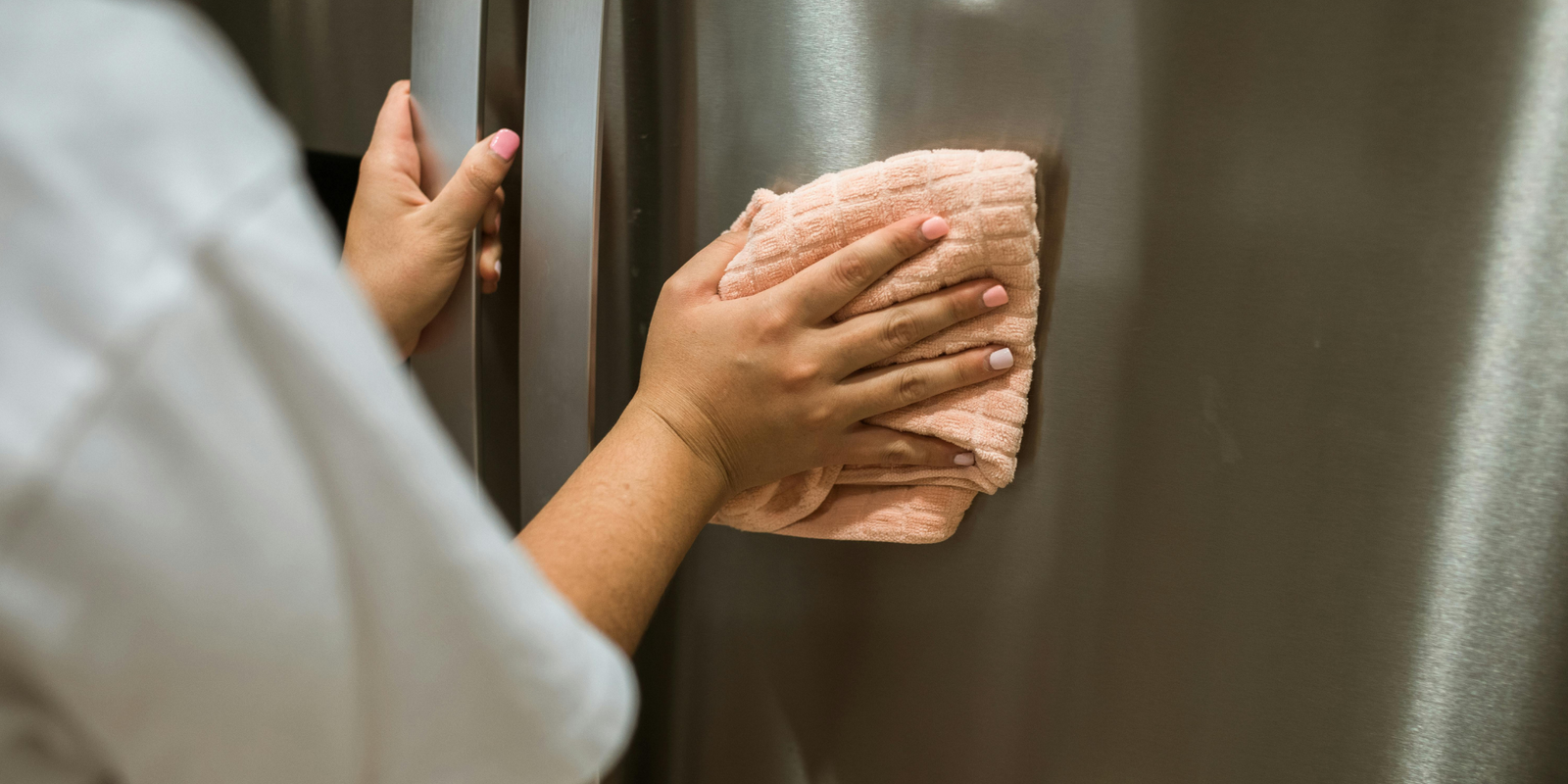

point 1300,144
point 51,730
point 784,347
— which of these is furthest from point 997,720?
point 51,730

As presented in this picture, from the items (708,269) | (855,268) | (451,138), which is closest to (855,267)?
(855,268)

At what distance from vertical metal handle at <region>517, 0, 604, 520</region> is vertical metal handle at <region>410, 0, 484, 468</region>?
4 cm

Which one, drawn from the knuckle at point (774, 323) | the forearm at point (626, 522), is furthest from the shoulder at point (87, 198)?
the knuckle at point (774, 323)

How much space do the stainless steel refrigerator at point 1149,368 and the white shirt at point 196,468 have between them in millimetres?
375

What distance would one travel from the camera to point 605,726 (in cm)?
31

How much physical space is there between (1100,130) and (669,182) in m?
0.30

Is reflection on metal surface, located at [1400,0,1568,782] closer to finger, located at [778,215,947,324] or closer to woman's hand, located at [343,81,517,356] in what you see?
finger, located at [778,215,947,324]

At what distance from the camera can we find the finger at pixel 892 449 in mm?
583

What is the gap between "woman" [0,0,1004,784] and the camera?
0.66 feet

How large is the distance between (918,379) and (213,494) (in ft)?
1.38

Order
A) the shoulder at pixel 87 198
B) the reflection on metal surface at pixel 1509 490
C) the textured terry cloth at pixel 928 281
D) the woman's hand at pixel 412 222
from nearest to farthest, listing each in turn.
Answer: the shoulder at pixel 87 198 < the reflection on metal surface at pixel 1509 490 < the textured terry cloth at pixel 928 281 < the woman's hand at pixel 412 222

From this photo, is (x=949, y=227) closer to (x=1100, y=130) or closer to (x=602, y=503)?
(x=1100, y=130)

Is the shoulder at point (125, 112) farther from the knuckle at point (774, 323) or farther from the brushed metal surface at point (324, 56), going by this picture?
the brushed metal surface at point (324, 56)

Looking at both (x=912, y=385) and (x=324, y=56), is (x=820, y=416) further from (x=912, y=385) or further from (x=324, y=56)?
(x=324, y=56)
